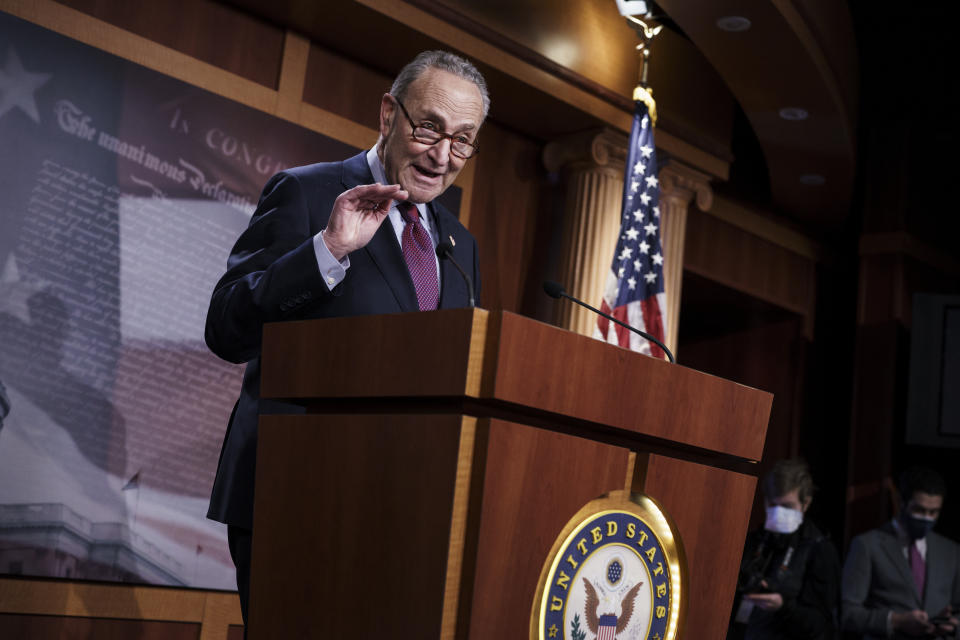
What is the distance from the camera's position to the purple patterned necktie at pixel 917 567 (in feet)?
18.7

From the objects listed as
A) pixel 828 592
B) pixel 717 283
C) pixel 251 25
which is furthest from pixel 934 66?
pixel 251 25

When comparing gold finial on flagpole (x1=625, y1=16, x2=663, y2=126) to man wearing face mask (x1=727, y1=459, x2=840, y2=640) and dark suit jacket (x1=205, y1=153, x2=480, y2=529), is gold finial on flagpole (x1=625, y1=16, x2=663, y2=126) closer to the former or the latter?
man wearing face mask (x1=727, y1=459, x2=840, y2=640)

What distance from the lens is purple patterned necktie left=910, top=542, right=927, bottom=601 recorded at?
5691 millimetres

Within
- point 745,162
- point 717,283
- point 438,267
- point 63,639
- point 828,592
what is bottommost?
point 63,639

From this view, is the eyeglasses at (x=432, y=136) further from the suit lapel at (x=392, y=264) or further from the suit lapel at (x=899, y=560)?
the suit lapel at (x=899, y=560)

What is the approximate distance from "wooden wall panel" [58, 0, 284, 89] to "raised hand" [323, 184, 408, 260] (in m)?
3.06

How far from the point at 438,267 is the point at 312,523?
24.3 inches

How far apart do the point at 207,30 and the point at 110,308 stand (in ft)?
4.36

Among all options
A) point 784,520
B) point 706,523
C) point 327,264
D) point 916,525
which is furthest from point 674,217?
point 327,264

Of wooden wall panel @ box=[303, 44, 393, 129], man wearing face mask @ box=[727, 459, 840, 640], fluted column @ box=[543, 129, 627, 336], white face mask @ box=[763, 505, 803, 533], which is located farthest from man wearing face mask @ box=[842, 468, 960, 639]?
wooden wall panel @ box=[303, 44, 393, 129]

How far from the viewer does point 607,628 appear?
1532mm

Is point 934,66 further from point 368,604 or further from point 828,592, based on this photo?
point 368,604

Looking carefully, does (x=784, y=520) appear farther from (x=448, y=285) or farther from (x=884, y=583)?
(x=448, y=285)

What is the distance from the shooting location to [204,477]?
4.37 meters
